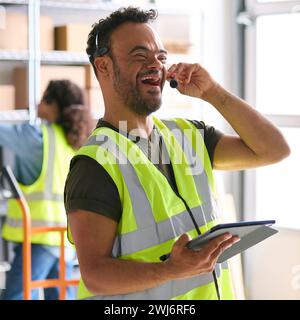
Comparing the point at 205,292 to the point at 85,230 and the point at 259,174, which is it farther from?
the point at 259,174

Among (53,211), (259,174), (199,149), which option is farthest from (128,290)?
(259,174)

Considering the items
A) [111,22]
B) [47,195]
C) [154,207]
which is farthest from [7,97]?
[154,207]

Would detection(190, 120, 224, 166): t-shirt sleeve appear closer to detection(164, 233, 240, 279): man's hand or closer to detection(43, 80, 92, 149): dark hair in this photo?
detection(164, 233, 240, 279): man's hand

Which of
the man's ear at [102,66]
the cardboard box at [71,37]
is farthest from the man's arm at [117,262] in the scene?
the cardboard box at [71,37]

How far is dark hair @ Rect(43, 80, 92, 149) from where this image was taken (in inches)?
143

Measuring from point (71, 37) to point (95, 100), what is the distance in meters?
0.36

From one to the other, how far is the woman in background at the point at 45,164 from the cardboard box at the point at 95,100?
1.35ft

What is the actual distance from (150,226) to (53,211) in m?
2.17

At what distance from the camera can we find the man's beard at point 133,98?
5.49 ft

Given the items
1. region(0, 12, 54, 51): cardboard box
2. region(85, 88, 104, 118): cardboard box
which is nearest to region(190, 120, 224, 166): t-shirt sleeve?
region(0, 12, 54, 51): cardboard box

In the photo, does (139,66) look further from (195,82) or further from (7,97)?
(7,97)

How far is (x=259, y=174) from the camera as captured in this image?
4621mm

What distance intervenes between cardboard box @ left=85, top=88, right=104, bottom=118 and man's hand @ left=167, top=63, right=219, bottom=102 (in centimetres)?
227

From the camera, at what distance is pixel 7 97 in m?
3.87
